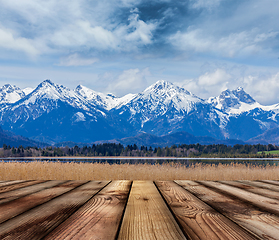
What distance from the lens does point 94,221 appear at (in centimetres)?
213

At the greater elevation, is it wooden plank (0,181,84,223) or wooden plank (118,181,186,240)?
wooden plank (118,181,186,240)

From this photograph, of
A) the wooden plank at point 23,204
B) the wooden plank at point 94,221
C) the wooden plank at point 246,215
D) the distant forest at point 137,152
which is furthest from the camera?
the distant forest at point 137,152

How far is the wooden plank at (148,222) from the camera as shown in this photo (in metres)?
1.83

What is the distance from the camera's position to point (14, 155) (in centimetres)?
13238

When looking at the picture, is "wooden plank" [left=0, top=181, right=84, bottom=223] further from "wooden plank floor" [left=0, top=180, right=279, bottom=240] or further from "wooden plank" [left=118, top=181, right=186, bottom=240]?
"wooden plank" [left=118, top=181, right=186, bottom=240]

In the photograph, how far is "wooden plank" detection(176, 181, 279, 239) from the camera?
76.9 inches

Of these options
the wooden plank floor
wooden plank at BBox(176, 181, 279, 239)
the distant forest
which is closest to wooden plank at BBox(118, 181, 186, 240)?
the wooden plank floor

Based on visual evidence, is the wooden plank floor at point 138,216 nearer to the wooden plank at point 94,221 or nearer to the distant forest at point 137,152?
the wooden plank at point 94,221

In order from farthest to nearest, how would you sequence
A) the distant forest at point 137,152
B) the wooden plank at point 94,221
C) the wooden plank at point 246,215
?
1. the distant forest at point 137,152
2. the wooden plank at point 246,215
3. the wooden plank at point 94,221

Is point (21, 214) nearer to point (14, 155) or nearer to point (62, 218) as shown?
point (62, 218)

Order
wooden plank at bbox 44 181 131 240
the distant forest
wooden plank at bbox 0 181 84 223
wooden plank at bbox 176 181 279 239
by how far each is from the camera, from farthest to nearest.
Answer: the distant forest, wooden plank at bbox 0 181 84 223, wooden plank at bbox 176 181 279 239, wooden plank at bbox 44 181 131 240

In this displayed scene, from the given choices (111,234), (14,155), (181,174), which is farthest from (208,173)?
(14,155)

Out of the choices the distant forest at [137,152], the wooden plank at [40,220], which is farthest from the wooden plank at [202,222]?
the distant forest at [137,152]

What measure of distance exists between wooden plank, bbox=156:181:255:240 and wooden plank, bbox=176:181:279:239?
0.29ft
